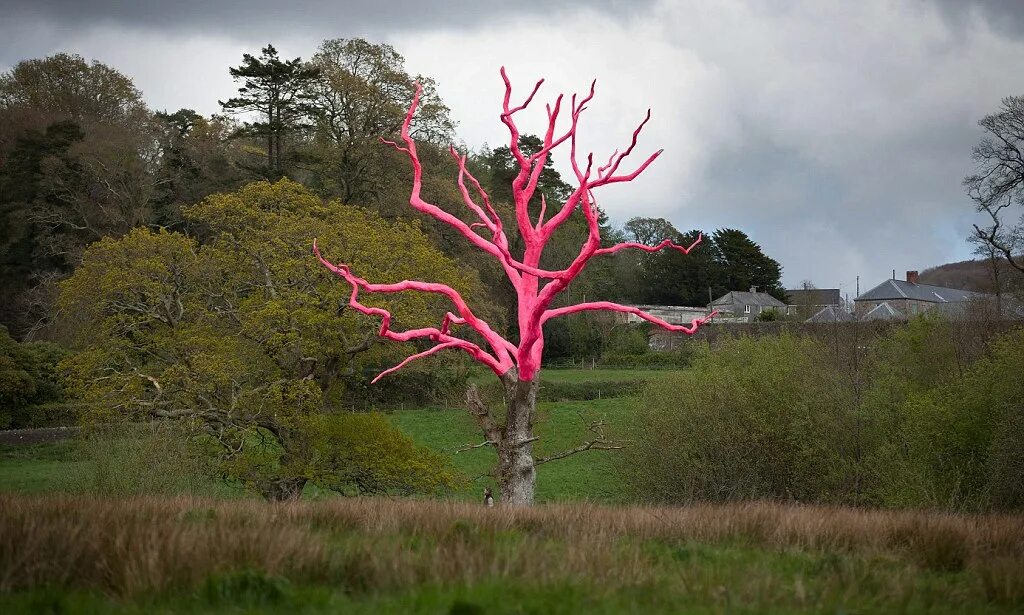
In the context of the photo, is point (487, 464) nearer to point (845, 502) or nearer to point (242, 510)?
point (845, 502)

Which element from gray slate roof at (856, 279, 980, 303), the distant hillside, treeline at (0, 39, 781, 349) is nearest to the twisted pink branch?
treeline at (0, 39, 781, 349)

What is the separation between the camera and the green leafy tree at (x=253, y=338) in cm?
2189

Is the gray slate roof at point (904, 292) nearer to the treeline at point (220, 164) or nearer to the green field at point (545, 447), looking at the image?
the green field at point (545, 447)

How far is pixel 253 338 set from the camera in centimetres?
2292

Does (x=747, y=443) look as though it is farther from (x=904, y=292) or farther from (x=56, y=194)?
(x=904, y=292)

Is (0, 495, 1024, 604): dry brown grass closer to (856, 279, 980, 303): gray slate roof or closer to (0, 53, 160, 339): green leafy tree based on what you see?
(0, 53, 160, 339): green leafy tree

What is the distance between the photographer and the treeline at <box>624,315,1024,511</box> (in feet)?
68.6

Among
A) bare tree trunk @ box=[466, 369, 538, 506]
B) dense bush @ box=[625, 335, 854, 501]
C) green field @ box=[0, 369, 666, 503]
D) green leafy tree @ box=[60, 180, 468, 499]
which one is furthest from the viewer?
green field @ box=[0, 369, 666, 503]

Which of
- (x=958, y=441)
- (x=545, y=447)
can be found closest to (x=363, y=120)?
(x=545, y=447)

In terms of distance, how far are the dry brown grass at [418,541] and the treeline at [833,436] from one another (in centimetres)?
1125

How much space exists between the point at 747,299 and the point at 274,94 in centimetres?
5190

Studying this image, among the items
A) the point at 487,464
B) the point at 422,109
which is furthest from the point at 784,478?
the point at 422,109

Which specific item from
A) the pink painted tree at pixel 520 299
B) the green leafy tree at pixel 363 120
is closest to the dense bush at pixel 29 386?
the green leafy tree at pixel 363 120

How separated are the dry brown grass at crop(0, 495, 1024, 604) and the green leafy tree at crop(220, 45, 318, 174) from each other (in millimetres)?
36629
